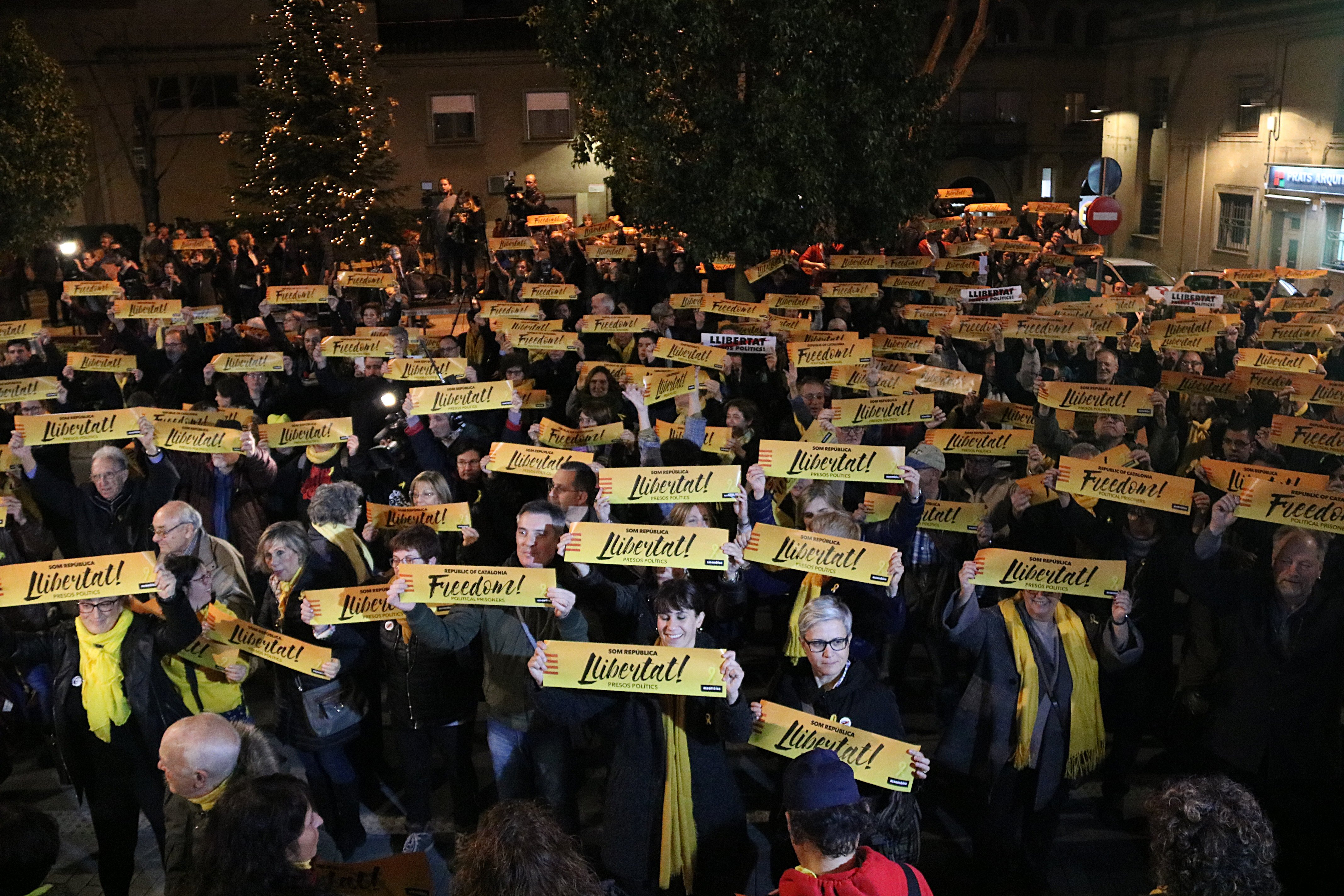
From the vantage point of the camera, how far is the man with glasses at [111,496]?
22.8 ft

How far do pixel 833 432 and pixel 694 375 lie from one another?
53.7 inches

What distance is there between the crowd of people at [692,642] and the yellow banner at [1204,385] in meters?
0.04

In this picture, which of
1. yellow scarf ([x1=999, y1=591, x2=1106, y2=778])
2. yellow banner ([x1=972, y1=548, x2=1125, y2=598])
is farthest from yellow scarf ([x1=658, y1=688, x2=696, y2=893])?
yellow scarf ([x1=999, y1=591, x2=1106, y2=778])

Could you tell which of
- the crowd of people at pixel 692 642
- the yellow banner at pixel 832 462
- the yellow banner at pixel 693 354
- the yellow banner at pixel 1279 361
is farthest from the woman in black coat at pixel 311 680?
the yellow banner at pixel 1279 361

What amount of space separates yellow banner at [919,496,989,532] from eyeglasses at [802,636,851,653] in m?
1.97

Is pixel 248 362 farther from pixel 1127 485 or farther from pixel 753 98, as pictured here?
pixel 1127 485

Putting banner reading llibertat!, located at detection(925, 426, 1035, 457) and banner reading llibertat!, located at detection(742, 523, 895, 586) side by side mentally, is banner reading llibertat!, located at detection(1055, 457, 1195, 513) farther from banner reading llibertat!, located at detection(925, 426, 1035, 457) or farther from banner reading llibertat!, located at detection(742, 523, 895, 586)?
banner reading llibertat!, located at detection(742, 523, 895, 586)

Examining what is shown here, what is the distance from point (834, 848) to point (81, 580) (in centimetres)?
357

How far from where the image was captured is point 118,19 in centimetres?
3322

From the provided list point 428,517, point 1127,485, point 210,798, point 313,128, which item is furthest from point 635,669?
point 313,128

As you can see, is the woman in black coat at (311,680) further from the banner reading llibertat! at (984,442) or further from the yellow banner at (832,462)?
the banner reading llibertat! at (984,442)

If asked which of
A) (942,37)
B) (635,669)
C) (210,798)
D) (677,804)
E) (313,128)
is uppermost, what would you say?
(942,37)

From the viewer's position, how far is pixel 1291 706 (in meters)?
5.04

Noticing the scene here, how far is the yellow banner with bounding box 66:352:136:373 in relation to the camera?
1011 cm
